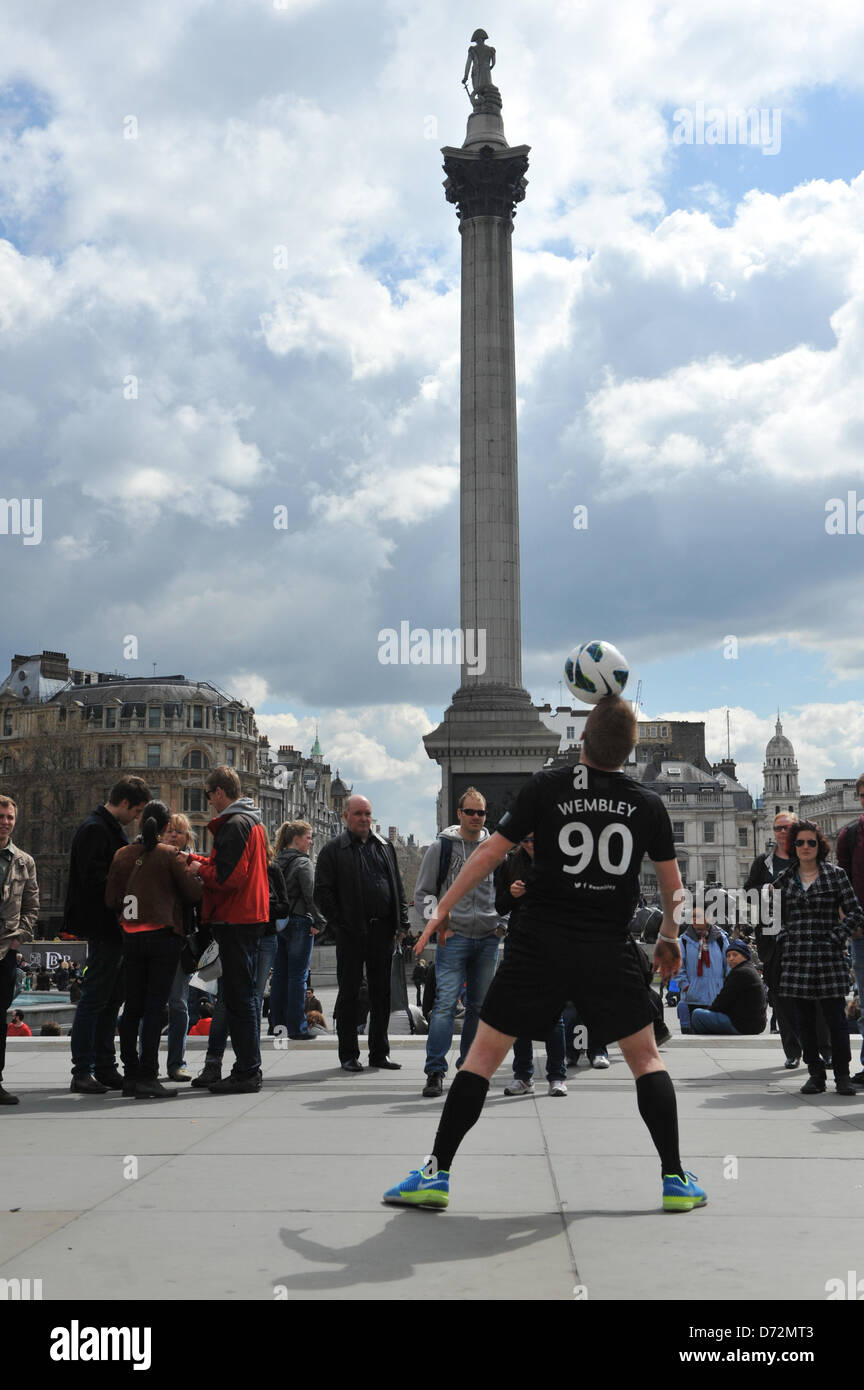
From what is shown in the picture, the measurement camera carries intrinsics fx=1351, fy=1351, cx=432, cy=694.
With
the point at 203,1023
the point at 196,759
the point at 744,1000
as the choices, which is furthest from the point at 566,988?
the point at 196,759

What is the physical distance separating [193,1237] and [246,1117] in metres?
3.28

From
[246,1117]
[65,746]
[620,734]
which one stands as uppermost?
[65,746]

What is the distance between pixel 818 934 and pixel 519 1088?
2.39 metres

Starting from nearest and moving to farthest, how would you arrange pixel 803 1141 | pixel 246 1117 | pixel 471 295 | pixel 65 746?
pixel 803 1141, pixel 246 1117, pixel 471 295, pixel 65 746

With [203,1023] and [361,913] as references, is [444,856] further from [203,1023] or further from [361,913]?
[203,1023]

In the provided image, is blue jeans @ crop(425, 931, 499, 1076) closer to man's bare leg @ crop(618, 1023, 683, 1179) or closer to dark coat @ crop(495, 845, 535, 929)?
dark coat @ crop(495, 845, 535, 929)

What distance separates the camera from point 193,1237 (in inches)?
188

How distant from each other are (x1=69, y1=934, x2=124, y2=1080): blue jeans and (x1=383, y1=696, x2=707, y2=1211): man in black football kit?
178 inches

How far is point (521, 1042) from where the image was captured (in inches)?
368

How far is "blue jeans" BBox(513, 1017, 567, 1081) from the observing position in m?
9.10

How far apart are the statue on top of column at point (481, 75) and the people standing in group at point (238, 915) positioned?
1340 inches

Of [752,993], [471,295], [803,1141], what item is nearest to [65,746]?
[471,295]
